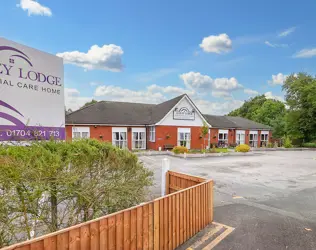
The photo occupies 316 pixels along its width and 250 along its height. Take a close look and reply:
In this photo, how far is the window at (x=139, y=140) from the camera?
2359cm

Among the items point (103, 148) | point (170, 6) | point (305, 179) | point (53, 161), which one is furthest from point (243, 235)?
point (170, 6)

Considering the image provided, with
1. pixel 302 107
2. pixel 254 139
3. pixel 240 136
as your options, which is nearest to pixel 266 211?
pixel 240 136

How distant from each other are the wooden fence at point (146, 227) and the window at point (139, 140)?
18.3 metres

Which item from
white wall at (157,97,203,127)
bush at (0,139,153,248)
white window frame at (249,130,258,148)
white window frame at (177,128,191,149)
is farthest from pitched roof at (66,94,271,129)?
bush at (0,139,153,248)

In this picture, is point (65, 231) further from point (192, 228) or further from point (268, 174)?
point (268, 174)

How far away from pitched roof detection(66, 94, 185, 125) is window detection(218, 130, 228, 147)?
8.68 metres

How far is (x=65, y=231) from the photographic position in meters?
2.37

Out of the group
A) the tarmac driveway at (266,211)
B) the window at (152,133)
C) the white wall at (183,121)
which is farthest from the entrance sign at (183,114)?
the tarmac driveway at (266,211)

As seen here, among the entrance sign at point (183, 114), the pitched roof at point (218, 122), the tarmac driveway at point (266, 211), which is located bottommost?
the tarmac driveway at point (266, 211)

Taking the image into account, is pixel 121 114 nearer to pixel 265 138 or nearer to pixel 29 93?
pixel 29 93

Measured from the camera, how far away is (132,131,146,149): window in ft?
77.4

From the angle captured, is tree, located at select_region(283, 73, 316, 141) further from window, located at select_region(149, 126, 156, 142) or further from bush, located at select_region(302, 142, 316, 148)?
window, located at select_region(149, 126, 156, 142)

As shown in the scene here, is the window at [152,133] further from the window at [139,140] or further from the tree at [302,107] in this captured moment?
the tree at [302,107]

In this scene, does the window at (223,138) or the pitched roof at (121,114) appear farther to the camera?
the window at (223,138)
